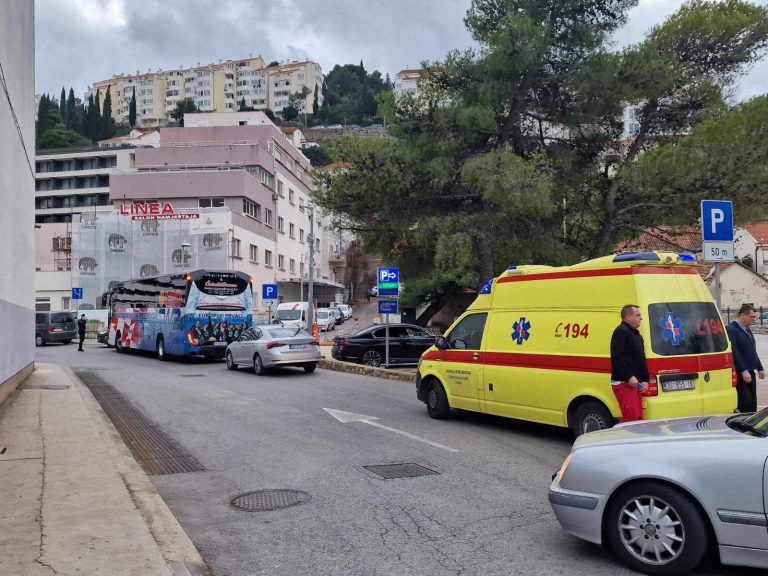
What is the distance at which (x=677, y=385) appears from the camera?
7.61 meters

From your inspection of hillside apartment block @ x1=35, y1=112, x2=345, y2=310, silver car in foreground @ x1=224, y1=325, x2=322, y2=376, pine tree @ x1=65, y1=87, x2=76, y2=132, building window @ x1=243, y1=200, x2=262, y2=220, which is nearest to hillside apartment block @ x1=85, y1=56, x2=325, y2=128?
pine tree @ x1=65, y1=87, x2=76, y2=132

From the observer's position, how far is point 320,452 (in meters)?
8.62

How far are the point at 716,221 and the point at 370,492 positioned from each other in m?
6.31

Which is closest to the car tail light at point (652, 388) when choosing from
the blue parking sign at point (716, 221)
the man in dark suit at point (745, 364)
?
the man in dark suit at point (745, 364)

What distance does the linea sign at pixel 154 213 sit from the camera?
48.2 metres

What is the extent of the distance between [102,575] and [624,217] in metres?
15.7

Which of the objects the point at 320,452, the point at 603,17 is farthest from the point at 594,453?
the point at 603,17

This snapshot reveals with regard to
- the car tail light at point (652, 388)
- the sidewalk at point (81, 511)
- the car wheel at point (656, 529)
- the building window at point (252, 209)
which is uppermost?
the building window at point (252, 209)

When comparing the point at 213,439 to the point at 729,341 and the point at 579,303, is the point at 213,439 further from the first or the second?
the point at 729,341

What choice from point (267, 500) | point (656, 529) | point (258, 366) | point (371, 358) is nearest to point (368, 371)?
point (371, 358)

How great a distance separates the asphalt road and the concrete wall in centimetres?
302

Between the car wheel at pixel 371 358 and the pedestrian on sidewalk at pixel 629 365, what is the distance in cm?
1474

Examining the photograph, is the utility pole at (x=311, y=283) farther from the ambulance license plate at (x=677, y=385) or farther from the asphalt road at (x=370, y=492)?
the ambulance license plate at (x=677, y=385)

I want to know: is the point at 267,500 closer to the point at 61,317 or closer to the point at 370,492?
the point at 370,492
